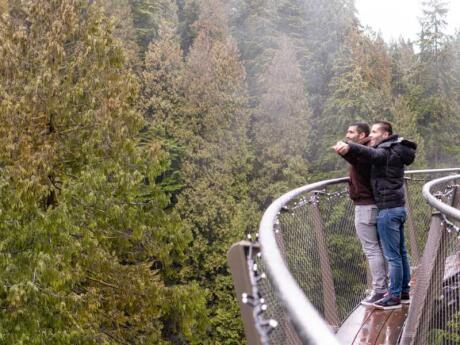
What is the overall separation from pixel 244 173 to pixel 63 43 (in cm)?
2424

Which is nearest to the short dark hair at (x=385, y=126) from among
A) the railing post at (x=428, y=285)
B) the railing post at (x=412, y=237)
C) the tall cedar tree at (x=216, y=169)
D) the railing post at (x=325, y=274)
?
the railing post at (x=325, y=274)

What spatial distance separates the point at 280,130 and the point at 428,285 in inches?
1342

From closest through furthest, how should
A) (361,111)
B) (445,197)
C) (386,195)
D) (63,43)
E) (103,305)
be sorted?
(386,195) → (445,197) → (63,43) → (103,305) → (361,111)

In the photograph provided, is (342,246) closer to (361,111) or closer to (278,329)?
(278,329)

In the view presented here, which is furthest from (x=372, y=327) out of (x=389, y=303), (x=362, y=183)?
(x=362, y=183)

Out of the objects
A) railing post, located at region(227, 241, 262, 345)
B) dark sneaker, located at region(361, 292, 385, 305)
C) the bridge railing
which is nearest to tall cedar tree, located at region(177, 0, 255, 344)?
dark sneaker, located at region(361, 292, 385, 305)

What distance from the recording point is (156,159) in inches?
517

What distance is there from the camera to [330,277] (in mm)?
4664

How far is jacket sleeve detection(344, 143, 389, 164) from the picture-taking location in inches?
184

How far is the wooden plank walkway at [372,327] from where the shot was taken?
4.27 m

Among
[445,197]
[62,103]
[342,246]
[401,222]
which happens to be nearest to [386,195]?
[401,222]

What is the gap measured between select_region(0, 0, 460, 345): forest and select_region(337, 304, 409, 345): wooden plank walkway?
17.0 ft

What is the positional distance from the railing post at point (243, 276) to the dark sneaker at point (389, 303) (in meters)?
3.06

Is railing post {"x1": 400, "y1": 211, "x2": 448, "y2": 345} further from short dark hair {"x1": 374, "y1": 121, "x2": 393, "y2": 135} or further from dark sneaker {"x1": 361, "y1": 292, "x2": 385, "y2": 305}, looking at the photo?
Answer: short dark hair {"x1": 374, "y1": 121, "x2": 393, "y2": 135}
